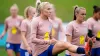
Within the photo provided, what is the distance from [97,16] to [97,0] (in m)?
6.30

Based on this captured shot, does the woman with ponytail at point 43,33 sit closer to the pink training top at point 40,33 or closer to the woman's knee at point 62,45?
the pink training top at point 40,33

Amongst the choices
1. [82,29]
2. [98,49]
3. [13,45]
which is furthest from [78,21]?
[13,45]

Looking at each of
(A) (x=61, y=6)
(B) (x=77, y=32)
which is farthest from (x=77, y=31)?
(A) (x=61, y=6)

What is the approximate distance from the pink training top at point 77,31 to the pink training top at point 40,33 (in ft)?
2.16

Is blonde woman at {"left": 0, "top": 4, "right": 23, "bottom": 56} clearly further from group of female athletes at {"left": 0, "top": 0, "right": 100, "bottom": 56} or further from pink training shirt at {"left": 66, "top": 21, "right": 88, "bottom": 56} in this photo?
pink training shirt at {"left": 66, "top": 21, "right": 88, "bottom": 56}

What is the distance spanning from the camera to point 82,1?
46.9ft

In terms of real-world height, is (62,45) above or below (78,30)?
below

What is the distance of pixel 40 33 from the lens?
21.0ft

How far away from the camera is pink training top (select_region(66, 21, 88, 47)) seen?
6996 millimetres

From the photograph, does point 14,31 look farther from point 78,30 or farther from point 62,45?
point 62,45

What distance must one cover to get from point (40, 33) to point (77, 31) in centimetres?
91

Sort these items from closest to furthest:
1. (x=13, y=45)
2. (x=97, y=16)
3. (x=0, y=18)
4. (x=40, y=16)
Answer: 1. (x=40, y=16)
2. (x=97, y=16)
3. (x=13, y=45)
4. (x=0, y=18)

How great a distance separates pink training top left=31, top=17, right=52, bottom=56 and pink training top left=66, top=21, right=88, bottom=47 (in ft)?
2.16

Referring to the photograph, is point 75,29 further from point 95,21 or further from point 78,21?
point 95,21
